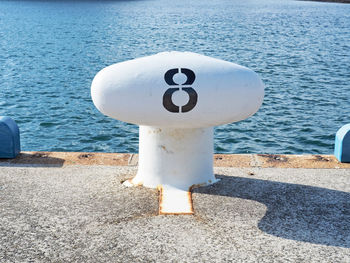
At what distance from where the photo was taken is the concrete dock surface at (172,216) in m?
3.72

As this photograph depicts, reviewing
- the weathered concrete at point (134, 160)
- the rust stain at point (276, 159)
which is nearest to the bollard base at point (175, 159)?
the weathered concrete at point (134, 160)

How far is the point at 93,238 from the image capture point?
3906 millimetres

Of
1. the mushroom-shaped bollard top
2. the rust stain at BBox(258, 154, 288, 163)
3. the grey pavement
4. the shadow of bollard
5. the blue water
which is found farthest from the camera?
the blue water

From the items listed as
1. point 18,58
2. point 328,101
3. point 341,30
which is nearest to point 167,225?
point 328,101

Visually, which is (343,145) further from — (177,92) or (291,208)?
(177,92)

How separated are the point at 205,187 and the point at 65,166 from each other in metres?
1.59

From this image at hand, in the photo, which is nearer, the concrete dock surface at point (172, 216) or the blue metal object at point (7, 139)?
the concrete dock surface at point (172, 216)

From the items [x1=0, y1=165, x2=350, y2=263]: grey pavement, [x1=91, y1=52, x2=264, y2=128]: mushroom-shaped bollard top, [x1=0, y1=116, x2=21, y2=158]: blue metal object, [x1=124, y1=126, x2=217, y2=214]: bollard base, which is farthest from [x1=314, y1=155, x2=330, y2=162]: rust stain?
[x1=0, y1=116, x2=21, y2=158]: blue metal object

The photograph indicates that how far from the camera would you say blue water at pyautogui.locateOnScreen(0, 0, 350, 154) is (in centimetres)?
1023

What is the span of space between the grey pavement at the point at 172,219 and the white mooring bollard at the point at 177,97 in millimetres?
320

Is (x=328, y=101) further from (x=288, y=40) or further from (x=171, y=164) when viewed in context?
A: (x=288, y=40)

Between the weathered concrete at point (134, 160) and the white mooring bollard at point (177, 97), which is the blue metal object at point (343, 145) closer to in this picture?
the weathered concrete at point (134, 160)

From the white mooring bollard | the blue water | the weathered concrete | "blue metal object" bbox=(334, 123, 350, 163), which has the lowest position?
the blue water

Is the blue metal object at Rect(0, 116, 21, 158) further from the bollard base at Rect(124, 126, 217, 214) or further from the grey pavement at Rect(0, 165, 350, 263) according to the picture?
the bollard base at Rect(124, 126, 217, 214)
